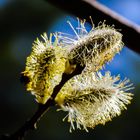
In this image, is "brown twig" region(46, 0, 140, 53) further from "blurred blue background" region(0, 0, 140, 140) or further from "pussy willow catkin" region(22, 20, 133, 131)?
"blurred blue background" region(0, 0, 140, 140)

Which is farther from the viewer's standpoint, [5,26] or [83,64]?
[5,26]

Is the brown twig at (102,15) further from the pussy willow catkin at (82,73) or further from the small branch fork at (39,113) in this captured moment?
the small branch fork at (39,113)

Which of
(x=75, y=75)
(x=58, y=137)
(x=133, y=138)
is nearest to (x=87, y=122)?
(x=75, y=75)

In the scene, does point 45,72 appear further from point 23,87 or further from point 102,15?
point 23,87

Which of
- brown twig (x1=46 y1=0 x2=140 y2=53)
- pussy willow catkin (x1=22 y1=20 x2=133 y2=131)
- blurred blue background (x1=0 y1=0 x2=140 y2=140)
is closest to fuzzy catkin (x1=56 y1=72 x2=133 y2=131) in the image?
pussy willow catkin (x1=22 y1=20 x2=133 y2=131)

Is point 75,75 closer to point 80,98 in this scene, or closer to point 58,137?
point 80,98

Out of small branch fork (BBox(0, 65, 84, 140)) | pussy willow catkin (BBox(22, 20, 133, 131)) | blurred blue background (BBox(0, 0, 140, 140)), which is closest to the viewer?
small branch fork (BBox(0, 65, 84, 140))
